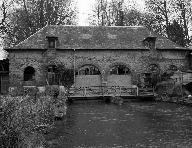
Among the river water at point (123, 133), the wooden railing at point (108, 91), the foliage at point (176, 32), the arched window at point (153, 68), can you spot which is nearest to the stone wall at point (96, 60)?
the arched window at point (153, 68)

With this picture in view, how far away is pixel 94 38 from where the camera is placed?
100.0 feet

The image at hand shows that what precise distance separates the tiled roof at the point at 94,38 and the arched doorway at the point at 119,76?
7.37 feet

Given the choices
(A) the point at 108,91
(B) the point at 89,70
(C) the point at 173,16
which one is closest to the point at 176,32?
(C) the point at 173,16

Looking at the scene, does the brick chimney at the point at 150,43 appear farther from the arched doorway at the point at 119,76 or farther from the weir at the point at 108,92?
the weir at the point at 108,92

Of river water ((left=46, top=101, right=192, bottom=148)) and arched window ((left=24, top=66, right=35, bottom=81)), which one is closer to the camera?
river water ((left=46, top=101, right=192, bottom=148))

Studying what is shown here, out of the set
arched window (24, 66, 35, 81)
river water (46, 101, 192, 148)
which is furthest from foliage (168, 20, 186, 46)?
river water (46, 101, 192, 148)

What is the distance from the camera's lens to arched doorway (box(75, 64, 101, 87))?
2905 centimetres

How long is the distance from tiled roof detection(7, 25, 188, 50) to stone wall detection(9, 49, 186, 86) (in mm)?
551

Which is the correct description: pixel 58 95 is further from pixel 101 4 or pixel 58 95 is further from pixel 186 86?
pixel 101 4

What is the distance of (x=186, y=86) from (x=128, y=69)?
737 cm

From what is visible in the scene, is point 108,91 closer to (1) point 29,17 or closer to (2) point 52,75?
(2) point 52,75

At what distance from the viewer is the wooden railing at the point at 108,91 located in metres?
26.5

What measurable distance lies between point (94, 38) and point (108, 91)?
6189mm

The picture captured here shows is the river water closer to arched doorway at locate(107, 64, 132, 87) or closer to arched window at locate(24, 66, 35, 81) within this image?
arched doorway at locate(107, 64, 132, 87)
